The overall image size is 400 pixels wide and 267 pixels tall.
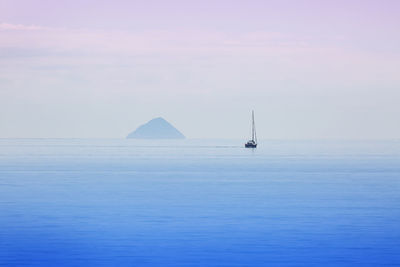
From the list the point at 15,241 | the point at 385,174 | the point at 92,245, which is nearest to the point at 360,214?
the point at 92,245

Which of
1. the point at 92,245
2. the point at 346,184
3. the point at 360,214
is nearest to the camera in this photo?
the point at 92,245

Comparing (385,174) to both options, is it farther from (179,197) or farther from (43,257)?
(43,257)

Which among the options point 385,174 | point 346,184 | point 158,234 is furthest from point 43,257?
point 385,174

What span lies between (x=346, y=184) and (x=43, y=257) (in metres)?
40.6

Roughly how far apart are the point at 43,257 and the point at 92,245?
9.14 feet

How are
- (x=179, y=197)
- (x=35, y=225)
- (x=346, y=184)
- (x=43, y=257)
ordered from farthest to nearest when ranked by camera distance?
(x=346, y=184), (x=179, y=197), (x=35, y=225), (x=43, y=257)

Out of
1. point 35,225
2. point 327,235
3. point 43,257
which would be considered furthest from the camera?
point 35,225

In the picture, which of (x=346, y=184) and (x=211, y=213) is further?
(x=346, y=184)

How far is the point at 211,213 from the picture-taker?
37.9 meters

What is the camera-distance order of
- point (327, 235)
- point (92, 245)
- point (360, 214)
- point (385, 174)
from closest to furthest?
point (92, 245) < point (327, 235) < point (360, 214) < point (385, 174)

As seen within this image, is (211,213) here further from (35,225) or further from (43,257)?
(43,257)

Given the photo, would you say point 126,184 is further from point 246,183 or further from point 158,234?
point 158,234

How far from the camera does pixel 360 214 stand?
3709cm

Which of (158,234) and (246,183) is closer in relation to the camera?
(158,234)
